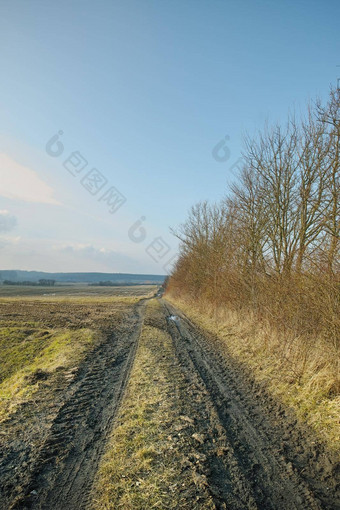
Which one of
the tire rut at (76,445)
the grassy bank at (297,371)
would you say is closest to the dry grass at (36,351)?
the tire rut at (76,445)

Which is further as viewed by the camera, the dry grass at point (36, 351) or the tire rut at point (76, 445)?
the dry grass at point (36, 351)

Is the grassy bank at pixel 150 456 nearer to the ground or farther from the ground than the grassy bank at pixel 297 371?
nearer to the ground

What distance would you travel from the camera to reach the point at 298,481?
3.61 m

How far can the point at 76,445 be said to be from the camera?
4.37 m

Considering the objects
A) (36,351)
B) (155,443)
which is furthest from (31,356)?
(155,443)

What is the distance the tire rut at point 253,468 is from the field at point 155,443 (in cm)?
1

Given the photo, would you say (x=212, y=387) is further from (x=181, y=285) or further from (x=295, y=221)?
(x=181, y=285)

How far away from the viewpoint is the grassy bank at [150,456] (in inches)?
127

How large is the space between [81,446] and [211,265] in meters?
18.7

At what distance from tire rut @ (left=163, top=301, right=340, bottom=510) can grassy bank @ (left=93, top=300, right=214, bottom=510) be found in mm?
400

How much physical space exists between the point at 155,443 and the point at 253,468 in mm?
1368

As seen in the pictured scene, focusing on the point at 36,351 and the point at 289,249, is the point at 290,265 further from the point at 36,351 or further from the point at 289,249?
the point at 36,351

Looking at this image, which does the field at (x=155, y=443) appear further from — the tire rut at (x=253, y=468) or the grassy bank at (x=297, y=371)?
the grassy bank at (x=297, y=371)

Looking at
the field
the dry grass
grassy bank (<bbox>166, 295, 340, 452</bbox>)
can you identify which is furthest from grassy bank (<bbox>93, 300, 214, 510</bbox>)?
the dry grass
